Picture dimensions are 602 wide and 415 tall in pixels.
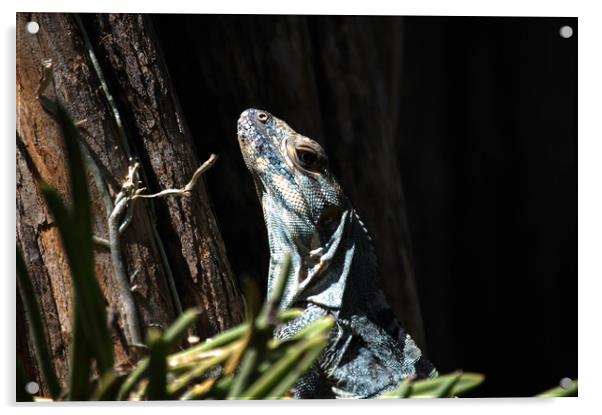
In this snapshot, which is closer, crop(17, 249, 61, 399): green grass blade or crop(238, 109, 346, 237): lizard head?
crop(17, 249, 61, 399): green grass blade

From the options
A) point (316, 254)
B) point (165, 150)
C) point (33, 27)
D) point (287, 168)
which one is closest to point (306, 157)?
point (287, 168)

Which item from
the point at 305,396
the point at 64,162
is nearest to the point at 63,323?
the point at 64,162

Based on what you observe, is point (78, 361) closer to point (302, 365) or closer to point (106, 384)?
point (106, 384)

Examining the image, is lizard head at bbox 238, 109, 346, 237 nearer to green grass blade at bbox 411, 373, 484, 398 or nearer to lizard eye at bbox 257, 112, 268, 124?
lizard eye at bbox 257, 112, 268, 124

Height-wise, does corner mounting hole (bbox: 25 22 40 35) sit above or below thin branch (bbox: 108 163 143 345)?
above

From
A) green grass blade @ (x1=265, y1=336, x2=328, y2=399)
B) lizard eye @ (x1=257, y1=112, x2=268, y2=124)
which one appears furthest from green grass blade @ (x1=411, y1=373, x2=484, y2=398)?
lizard eye @ (x1=257, y1=112, x2=268, y2=124)
